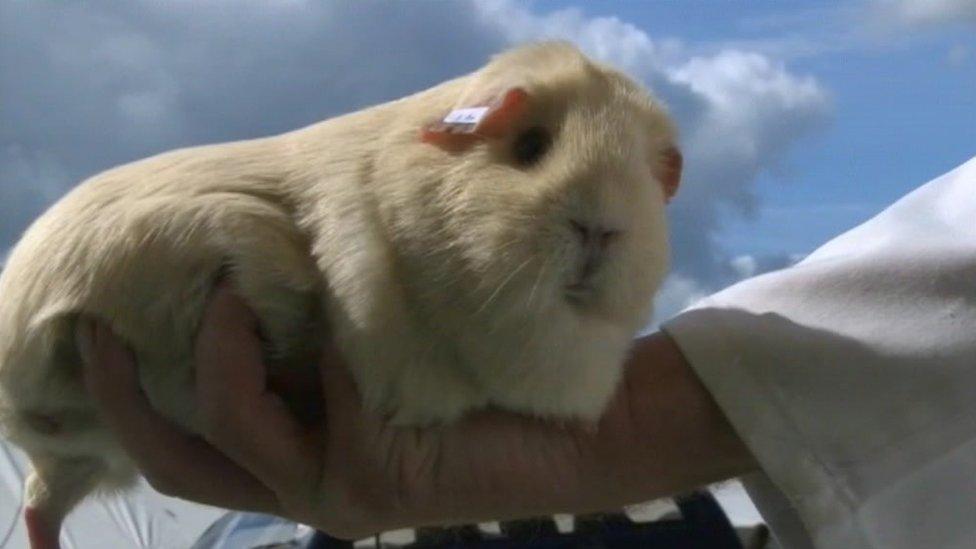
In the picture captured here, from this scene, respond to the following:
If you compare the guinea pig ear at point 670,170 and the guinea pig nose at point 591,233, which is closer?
the guinea pig nose at point 591,233

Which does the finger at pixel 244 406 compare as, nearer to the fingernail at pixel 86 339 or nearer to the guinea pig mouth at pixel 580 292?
the fingernail at pixel 86 339

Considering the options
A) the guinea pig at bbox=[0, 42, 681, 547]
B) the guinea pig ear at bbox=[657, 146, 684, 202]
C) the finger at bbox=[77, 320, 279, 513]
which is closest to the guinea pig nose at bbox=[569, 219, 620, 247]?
the guinea pig at bbox=[0, 42, 681, 547]

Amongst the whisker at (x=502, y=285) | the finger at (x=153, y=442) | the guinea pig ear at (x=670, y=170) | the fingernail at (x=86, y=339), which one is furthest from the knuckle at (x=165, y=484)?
→ the guinea pig ear at (x=670, y=170)

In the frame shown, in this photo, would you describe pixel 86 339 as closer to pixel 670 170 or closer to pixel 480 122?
pixel 480 122

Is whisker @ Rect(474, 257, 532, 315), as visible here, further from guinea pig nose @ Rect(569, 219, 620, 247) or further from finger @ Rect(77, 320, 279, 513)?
finger @ Rect(77, 320, 279, 513)

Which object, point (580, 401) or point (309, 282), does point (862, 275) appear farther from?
point (309, 282)

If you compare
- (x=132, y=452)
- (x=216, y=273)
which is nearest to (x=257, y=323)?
(x=216, y=273)
